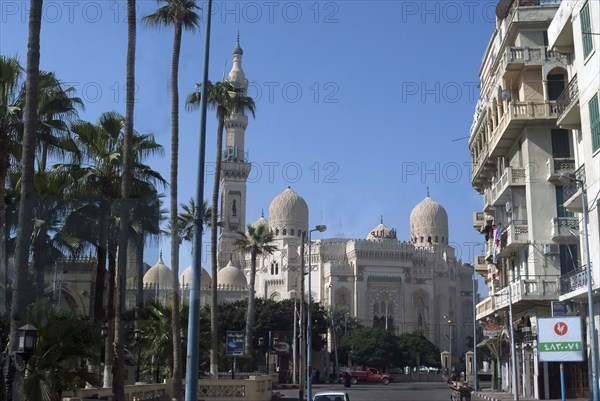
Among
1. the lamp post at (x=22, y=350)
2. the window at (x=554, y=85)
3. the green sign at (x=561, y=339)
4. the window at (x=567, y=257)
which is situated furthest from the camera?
the window at (x=554, y=85)

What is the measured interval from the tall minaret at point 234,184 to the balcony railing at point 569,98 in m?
85.0

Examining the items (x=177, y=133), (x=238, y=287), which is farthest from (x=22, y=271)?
(x=238, y=287)

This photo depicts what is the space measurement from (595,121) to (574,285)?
7052mm

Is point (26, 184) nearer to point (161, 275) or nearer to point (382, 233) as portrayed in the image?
point (161, 275)

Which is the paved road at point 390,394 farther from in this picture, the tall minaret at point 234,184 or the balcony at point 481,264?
the tall minaret at point 234,184

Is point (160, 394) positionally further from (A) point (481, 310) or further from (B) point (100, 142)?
(A) point (481, 310)

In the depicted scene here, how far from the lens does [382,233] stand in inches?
4567

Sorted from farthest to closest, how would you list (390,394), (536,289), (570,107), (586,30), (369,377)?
(369,377) → (390,394) → (536,289) → (570,107) → (586,30)

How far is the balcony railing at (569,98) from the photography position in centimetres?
2520

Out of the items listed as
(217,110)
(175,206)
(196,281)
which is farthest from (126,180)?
(217,110)

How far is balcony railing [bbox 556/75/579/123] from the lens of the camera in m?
25.2

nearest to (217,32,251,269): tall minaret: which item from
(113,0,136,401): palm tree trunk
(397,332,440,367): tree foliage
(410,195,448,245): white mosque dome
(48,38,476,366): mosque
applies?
(48,38,476,366): mosque

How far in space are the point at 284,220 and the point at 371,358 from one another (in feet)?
Result: 103

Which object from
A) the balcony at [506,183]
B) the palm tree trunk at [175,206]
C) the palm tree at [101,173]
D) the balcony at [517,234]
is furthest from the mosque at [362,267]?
the palm tree trunk at [175,206]
